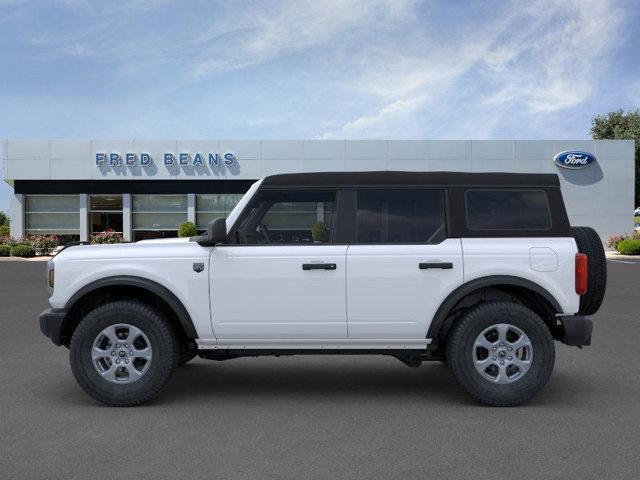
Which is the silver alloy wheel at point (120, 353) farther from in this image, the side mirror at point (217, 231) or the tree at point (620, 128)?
the tree at point (620, 128)

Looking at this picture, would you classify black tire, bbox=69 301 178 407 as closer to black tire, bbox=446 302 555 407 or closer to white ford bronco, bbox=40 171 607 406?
white ford bronco, bbox=40 171 607 406

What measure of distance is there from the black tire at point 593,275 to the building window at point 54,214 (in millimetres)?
39776

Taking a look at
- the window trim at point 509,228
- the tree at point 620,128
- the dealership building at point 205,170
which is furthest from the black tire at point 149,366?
the tree at point 620,128

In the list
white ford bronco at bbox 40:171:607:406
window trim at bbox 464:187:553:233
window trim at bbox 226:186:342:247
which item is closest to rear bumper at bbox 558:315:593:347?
white ford bronco at bbox 40:171:607:406

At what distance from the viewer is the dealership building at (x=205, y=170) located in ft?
131

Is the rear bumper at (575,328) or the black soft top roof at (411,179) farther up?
the black soft top roof at (411,179)

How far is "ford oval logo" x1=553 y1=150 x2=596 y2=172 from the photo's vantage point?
40062 mm

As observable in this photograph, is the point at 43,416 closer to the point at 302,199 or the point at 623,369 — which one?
the point at 302,199

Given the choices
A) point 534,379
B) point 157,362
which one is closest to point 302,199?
point 157,362

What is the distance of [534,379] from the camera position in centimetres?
530

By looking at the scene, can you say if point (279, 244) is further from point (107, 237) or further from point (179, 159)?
point (179, 159)

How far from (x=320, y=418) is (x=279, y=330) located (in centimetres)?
79

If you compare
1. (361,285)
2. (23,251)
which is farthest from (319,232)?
(23,251)

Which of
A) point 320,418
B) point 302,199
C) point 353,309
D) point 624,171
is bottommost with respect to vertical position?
point 320,418
